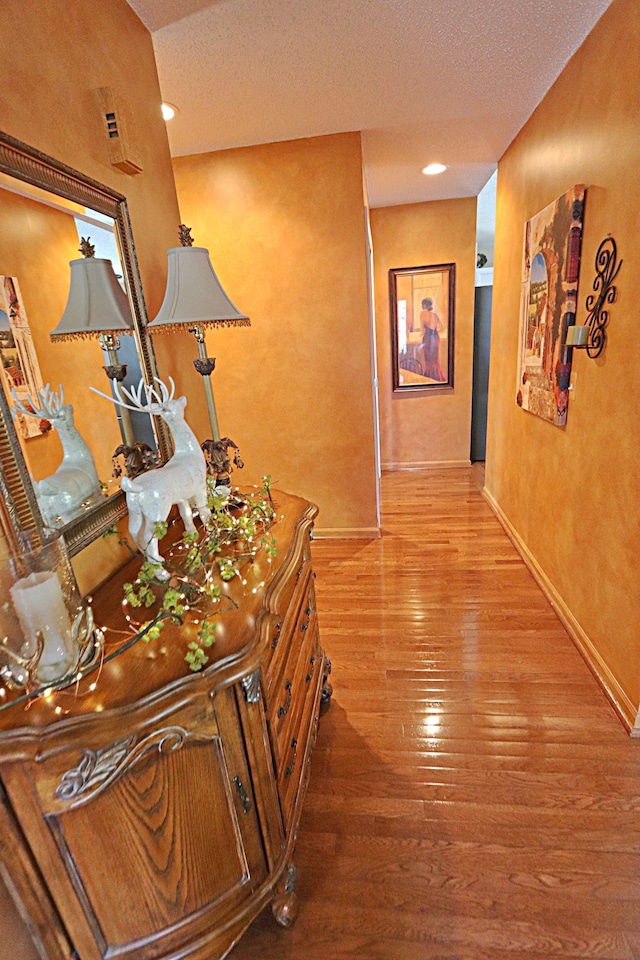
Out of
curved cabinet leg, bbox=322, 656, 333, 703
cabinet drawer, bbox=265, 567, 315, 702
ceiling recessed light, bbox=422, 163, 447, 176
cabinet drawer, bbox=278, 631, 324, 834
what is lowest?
curved cabinet leg, bbox=322, 656, 333, 703

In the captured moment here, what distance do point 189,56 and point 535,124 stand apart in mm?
1934

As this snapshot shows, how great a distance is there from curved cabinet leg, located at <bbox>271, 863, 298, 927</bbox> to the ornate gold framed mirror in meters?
1.04

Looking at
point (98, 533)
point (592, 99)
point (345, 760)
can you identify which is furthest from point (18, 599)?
point (592, 99)

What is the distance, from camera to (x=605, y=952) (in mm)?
1134

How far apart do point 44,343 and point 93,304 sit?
24 centimetres

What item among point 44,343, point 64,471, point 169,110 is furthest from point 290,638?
point 169,110

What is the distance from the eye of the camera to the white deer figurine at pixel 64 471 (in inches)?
40.9

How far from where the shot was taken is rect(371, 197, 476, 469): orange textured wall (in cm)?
443

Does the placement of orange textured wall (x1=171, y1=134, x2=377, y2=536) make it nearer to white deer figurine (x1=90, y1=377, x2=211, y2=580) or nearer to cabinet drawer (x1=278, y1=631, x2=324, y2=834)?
cabinet drawer (x1=278, y1=631, x2=324, y2=834)

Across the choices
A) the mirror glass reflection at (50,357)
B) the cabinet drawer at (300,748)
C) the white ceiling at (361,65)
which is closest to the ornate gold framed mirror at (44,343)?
the mirror glass reflection at (50,357)

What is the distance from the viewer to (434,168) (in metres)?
3.40

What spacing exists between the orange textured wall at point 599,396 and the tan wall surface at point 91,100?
1723 mm

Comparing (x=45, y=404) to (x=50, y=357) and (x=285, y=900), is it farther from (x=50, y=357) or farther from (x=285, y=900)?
(x=285, y=900)

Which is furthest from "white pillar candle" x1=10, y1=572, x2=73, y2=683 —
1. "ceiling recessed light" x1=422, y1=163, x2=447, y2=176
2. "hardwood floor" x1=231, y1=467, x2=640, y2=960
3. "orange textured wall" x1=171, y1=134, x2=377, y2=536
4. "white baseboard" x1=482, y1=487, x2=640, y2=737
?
"ceiling recessed light" x1=422, y1=163, x2=447, y2=176
